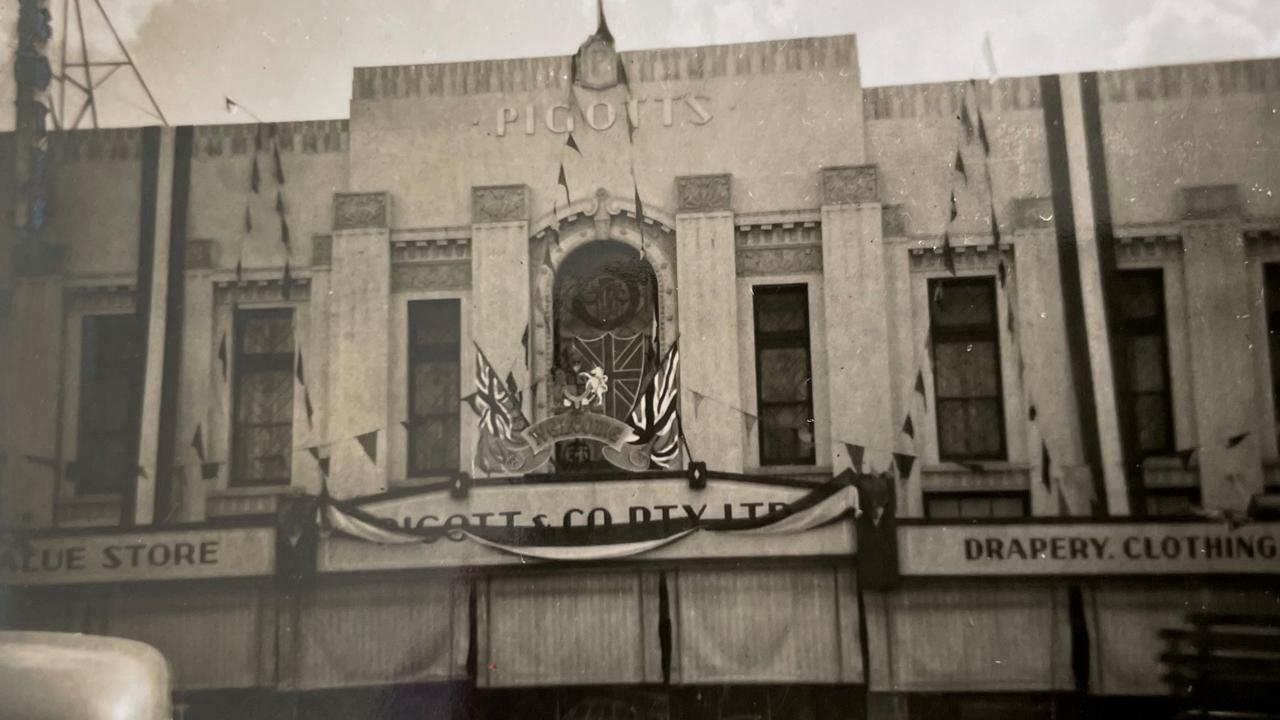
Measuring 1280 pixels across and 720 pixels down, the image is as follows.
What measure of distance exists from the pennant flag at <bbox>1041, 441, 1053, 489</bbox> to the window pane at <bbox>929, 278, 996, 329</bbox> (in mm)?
654

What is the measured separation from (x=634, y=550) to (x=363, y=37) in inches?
112

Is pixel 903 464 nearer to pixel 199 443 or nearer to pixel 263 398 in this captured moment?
pixel 263 398

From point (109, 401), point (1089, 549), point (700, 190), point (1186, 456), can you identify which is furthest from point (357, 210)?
point (1186, 456)

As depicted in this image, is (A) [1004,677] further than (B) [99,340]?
No

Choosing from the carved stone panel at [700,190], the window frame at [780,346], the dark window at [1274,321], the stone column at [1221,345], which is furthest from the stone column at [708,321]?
the dark window at [1274,321]

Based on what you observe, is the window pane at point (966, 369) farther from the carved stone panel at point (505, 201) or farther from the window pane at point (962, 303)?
the carved stone panel at point (505, 201)

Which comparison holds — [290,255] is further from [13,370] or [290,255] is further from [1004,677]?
[1004,677]

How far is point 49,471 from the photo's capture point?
199 inches

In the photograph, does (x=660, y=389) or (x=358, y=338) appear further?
(x=358, y=338)

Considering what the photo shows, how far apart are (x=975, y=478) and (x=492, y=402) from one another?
2.39 meters

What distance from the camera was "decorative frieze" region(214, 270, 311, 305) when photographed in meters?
5.25

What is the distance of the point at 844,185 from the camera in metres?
5.21

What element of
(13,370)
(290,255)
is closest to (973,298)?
(290,255)

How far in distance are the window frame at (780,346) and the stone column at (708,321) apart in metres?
0.10
